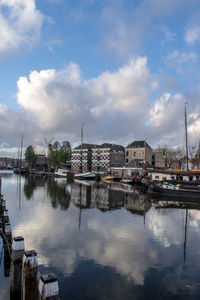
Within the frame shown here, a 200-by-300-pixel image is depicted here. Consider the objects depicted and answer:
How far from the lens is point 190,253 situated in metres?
11.5

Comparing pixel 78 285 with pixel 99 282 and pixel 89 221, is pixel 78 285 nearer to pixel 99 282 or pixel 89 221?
pixel 99 282

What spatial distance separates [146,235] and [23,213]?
37.6ft

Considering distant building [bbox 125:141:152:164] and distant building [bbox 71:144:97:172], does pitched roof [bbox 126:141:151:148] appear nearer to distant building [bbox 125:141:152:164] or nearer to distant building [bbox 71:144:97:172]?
distant building [bbox 125:141:152:164]

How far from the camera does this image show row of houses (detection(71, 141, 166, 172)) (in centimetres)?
8981

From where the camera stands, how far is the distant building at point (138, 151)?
88.4 metres

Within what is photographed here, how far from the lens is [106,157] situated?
91.6m

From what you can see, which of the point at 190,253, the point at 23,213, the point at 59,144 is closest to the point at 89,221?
the point at 23,213

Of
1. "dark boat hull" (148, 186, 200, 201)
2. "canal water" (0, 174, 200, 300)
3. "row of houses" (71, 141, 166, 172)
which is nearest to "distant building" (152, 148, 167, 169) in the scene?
"row of houses" (71, 141, 166, 172)

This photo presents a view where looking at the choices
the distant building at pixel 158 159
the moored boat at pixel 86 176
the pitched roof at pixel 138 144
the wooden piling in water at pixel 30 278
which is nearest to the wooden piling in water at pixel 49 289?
the wooden piling in water at pixel 30 278

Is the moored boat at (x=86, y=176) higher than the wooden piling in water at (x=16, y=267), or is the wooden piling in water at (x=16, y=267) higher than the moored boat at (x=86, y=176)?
the wooden piling in water at (x=16, y=267)

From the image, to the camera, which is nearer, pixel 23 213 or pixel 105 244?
pixel 105 244

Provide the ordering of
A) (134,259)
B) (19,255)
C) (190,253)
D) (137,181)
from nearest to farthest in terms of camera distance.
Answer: (19,255), (134,259), (190,253), (137,181)

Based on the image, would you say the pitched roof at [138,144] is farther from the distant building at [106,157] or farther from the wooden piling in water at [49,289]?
the wooden piling in water at [49,289]

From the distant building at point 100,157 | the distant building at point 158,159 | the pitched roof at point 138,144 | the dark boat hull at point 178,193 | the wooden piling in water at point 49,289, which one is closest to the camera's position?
the wooden piling in water at point 49,289
